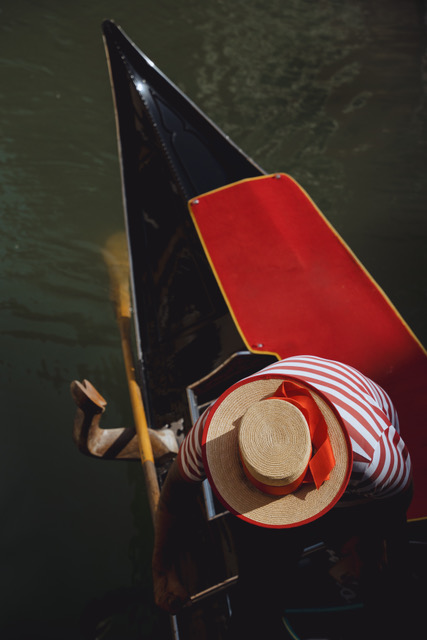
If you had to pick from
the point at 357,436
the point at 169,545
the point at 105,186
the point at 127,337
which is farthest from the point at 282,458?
the point at 105,186

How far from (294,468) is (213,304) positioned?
137 centimetres

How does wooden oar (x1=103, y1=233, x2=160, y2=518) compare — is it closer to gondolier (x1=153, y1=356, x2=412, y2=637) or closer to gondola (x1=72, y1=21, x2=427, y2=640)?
gondola (x1=72, y1=21, x2=427, y2=640)

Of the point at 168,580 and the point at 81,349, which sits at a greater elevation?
the point at 81,349

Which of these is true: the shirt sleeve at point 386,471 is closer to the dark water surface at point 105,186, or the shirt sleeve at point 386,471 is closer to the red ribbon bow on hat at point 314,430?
the red ribbon bow on hat at point 314,430

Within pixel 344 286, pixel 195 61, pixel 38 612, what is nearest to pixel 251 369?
pixel 344 286

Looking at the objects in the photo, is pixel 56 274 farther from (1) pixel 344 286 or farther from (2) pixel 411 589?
(2) pixel 411 589

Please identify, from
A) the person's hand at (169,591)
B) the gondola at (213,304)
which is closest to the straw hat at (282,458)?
the person's hand at (169,591)

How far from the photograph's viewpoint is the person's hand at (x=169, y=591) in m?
1.30

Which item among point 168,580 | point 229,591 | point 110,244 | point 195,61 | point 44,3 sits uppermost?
point 44,3

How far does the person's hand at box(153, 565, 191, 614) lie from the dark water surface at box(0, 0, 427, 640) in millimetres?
980

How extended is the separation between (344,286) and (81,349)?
156 centimetres

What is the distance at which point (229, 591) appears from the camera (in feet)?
5.15

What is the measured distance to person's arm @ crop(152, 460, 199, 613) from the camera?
125 cm


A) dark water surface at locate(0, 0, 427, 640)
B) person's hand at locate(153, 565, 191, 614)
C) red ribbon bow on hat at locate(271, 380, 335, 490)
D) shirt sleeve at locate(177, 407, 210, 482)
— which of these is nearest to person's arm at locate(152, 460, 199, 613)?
person's hand at locate(153, 565, 191, 614)
